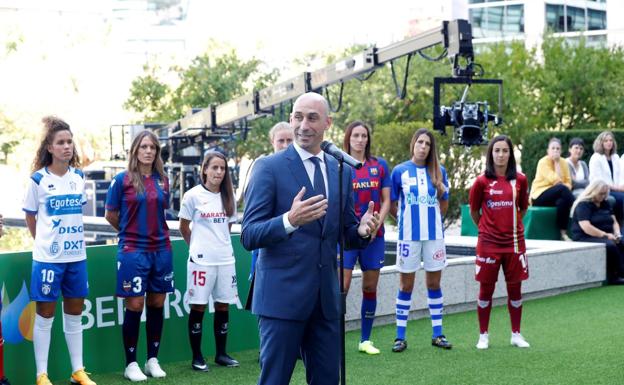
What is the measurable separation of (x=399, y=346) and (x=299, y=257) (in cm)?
426

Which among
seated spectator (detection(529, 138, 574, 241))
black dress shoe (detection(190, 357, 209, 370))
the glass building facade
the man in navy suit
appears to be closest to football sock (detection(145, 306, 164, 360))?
black dress shoe (detection(190, 357, 209, 370))

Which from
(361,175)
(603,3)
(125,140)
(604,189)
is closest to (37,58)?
(125,140)

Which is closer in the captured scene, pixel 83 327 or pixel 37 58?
pixel 83 327

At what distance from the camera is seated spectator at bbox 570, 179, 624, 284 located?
13363mm

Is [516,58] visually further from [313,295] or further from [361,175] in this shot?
[313,295]

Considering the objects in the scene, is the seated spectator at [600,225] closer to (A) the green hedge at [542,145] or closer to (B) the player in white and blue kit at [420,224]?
(B) the player in white and blue kit at [420,224]

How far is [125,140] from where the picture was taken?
91.1 feet

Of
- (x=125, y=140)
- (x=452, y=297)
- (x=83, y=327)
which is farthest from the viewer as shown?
(x=125, y=140)

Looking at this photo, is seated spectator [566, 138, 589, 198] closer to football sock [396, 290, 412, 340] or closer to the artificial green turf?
the artificial green turf

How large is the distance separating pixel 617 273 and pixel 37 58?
1340 inches

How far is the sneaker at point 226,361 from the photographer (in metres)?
8.50

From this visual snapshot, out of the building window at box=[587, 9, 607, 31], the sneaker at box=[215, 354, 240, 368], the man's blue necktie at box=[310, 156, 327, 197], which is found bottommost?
the sneaker at box=[215, 354, 240, 368]

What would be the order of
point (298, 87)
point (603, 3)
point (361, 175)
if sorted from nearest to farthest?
point (361, 175), point (298, 87), point (603, 3)

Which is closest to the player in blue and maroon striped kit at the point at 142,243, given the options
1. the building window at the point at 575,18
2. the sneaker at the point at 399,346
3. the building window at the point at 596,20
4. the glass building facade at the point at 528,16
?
the sneaker at the point at 399,346
